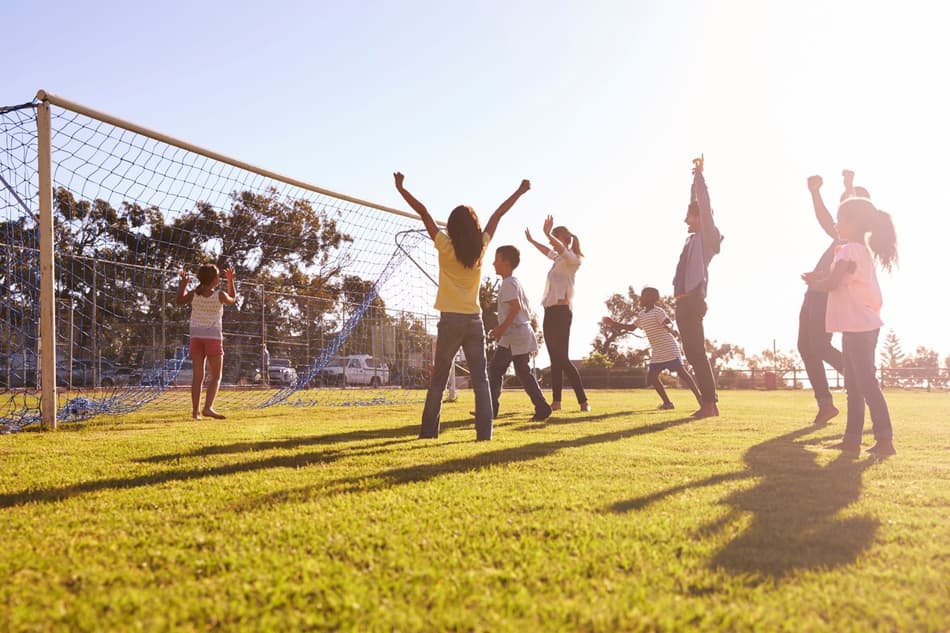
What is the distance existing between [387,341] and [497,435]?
11.1 metres

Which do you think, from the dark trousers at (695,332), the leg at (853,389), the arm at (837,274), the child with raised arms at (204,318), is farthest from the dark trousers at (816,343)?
the child with raised arms at (204,318)

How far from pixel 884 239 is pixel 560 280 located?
423 cm

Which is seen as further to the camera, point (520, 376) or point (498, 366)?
point (498, 366)

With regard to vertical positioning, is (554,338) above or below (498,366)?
above

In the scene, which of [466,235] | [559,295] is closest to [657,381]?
[559,295]

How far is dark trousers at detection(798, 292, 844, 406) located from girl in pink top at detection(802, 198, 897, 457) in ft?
7.13

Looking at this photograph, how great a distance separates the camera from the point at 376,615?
1754 millimetres

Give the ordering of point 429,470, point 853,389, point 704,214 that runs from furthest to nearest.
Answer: point 704,214, point 853,389, point 429,470

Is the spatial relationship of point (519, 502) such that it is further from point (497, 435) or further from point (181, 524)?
point (497, 435)

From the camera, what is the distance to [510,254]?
24.4ft

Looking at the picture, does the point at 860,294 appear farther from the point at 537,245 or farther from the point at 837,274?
the point at 537,245

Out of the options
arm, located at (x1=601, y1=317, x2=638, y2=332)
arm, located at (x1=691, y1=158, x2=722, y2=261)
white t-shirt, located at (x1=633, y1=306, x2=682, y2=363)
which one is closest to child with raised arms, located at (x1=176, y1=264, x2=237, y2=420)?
arm, located at (x1=601, y1=317, x2=638, y2=332)

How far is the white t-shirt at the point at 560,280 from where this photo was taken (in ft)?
28.6

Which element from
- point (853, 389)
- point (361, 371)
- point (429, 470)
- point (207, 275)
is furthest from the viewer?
point (361, 371)
